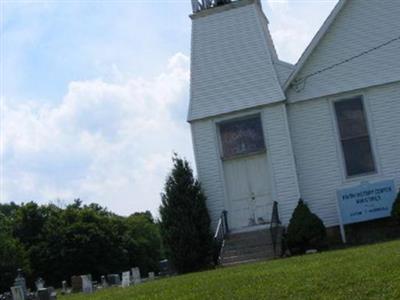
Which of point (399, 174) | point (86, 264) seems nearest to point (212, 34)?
point (399, 174)

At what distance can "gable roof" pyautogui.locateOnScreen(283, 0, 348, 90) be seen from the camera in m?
22.8

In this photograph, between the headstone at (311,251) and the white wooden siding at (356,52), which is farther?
the white wooden siding at (356,52)

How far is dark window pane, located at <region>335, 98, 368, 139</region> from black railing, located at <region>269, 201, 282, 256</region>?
312 cm

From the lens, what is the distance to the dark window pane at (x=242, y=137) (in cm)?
2319

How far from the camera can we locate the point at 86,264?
57.5 meters

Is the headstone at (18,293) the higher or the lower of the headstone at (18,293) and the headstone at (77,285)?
the higher

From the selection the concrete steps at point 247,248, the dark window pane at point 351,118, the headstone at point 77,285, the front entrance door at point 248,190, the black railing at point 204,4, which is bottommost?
the headstone at point 77,285

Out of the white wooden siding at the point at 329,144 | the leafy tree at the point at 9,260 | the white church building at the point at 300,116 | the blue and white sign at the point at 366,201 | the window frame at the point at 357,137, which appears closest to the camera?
the blue and white sign at the point at 366,201

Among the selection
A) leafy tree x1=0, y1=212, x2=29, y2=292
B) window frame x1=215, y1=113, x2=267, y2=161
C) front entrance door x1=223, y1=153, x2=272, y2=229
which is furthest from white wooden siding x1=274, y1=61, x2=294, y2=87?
leafy tree x1=0, y1=212, x2=29, y2=292

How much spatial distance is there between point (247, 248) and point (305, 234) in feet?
6.12

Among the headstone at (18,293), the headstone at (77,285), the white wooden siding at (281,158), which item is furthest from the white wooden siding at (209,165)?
the headstone at (77,285)

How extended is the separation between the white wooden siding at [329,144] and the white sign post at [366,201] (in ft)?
2.90

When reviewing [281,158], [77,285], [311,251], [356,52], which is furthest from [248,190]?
[77,285]

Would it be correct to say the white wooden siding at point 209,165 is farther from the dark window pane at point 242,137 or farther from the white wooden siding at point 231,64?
the white wooden siding at point 231,64
